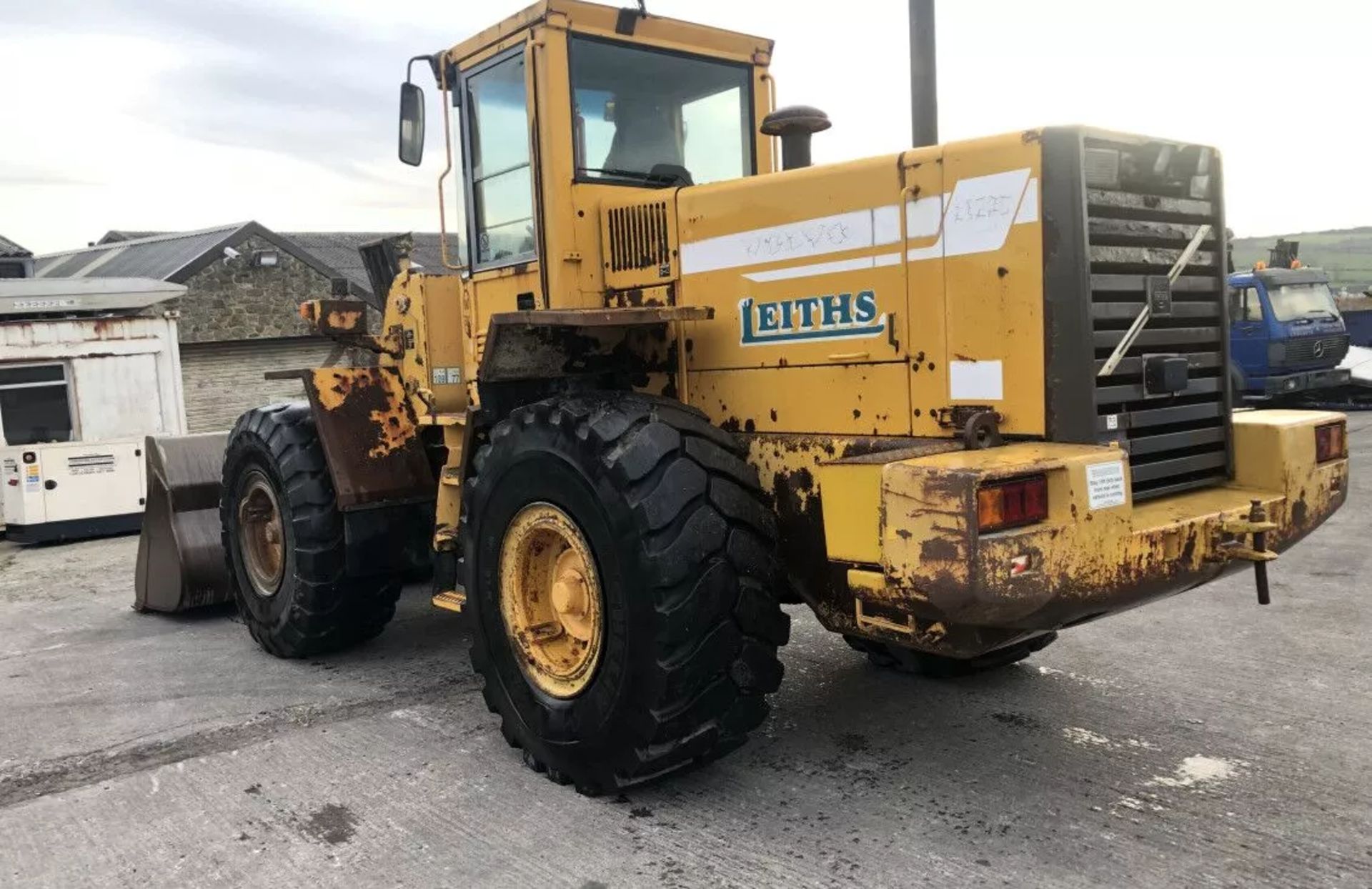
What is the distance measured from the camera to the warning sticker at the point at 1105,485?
10.8 ft

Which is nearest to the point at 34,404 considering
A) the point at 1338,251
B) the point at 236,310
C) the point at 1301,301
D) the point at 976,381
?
the point at 236,310

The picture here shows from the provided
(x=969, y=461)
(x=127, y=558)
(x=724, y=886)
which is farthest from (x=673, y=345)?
(x=127, y=558)

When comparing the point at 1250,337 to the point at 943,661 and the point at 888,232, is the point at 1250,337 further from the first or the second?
the point at 888,232

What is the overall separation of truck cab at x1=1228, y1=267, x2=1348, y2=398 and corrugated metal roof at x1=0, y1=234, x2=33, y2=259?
21590mm

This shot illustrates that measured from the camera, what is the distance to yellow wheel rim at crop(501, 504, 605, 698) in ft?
13.6

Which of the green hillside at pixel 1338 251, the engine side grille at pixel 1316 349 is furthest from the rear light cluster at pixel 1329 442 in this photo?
the green hillside at pixel 1338 251

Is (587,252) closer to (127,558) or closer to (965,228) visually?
(965,228)

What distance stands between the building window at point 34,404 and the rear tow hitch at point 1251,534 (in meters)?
13.1

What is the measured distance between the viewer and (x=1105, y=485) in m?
3.32

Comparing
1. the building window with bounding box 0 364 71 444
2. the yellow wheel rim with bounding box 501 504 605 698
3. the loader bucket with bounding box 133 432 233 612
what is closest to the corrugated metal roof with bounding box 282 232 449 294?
the building window with bounding box 0 364 71 444

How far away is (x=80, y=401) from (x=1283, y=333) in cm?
1752

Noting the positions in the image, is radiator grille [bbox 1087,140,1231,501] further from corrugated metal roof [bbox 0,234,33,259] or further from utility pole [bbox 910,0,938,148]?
corrugated metal roof [bbox 0,234,33,259]

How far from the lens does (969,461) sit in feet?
10.8

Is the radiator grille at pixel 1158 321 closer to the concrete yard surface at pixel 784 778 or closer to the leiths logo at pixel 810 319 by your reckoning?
Result: the leiths logo at pixel 810 319
